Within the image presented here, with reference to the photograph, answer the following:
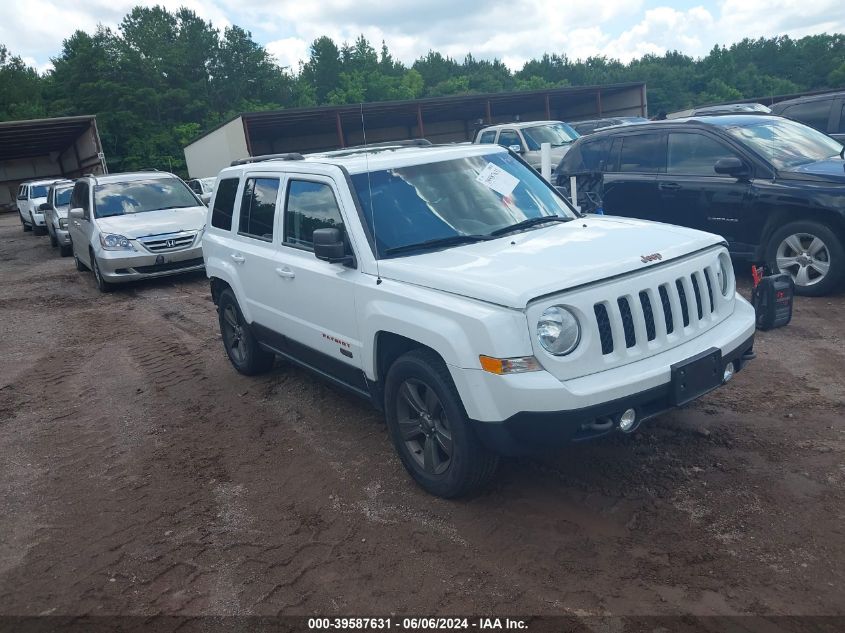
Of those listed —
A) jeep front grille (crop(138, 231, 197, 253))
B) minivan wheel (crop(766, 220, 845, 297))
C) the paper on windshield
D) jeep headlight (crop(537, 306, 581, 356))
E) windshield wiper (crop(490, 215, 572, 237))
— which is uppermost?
the paper on windshield

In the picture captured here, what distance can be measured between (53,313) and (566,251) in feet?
30.5

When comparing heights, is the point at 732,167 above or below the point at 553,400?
above

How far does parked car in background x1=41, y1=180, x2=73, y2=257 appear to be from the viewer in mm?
17406

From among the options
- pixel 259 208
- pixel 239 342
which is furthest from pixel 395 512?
pixel 239 342

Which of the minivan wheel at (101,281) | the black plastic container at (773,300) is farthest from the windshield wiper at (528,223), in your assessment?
the minivan wheel at (101,281)

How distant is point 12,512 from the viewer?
439cm

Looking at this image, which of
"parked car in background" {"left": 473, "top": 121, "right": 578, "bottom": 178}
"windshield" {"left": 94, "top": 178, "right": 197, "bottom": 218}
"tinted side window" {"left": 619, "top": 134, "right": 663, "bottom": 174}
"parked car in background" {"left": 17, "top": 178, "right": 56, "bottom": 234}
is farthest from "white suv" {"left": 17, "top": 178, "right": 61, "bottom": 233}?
"tinted side window" {"left": 619, "top": 134, "right": 663, "bottom": 174}

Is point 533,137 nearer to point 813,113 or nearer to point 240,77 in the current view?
point 813,113

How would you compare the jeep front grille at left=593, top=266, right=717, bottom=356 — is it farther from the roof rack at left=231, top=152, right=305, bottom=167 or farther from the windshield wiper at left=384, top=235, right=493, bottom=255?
the roof rack at left=231, top=152, right=305, bottom=167

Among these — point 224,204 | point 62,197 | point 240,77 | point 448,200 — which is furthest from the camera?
point 240,77

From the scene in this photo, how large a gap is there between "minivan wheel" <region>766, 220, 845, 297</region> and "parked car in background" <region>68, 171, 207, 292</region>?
8.64 m

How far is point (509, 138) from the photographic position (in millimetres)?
16734

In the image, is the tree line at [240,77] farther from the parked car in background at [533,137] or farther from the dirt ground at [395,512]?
the dirt ground at [395,512]

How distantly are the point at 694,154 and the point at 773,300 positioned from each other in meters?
2.85
